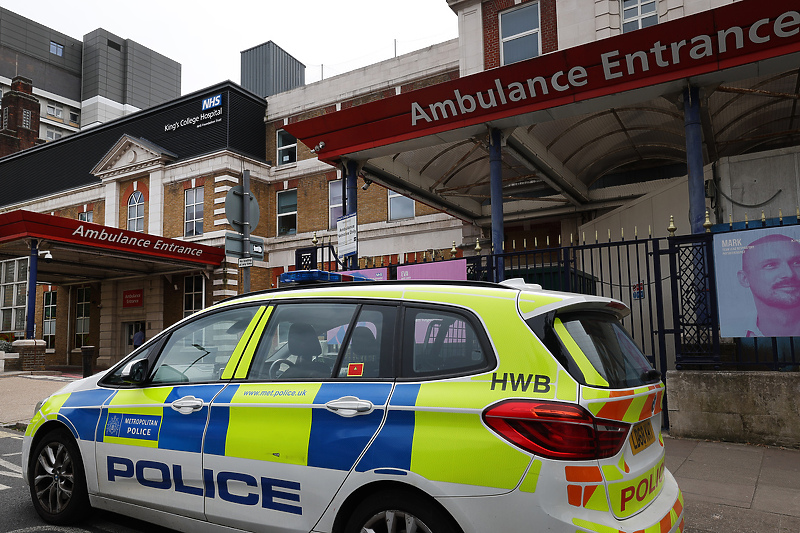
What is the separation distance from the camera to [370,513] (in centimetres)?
271

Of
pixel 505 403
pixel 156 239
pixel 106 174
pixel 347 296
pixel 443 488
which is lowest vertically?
pixel 443 488

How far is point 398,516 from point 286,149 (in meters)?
24.3

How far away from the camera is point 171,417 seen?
11.5 ft

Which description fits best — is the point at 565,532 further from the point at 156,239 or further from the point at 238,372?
the point at 156,239

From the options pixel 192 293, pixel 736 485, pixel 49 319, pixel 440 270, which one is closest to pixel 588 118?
pixel 440 270

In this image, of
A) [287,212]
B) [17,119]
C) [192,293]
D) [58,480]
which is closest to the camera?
[58,480]

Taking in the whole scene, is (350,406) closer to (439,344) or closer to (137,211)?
(439,344)

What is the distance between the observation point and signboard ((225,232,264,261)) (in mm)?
6891

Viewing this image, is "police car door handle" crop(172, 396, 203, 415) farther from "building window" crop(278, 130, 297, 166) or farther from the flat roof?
"building window" crop(278, 130, 297, 166)

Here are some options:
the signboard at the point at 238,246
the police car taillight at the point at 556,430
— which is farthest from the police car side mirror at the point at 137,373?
the signboard at the point at 238,246

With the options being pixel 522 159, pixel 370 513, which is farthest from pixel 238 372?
pixel 522 159

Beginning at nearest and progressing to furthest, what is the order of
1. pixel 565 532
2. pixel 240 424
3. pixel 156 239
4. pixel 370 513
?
pixel 565 532
pixel 370 513
pixel 240 424
pixel 156 239

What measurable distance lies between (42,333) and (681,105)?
113 ft

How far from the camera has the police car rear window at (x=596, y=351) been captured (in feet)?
8.52
